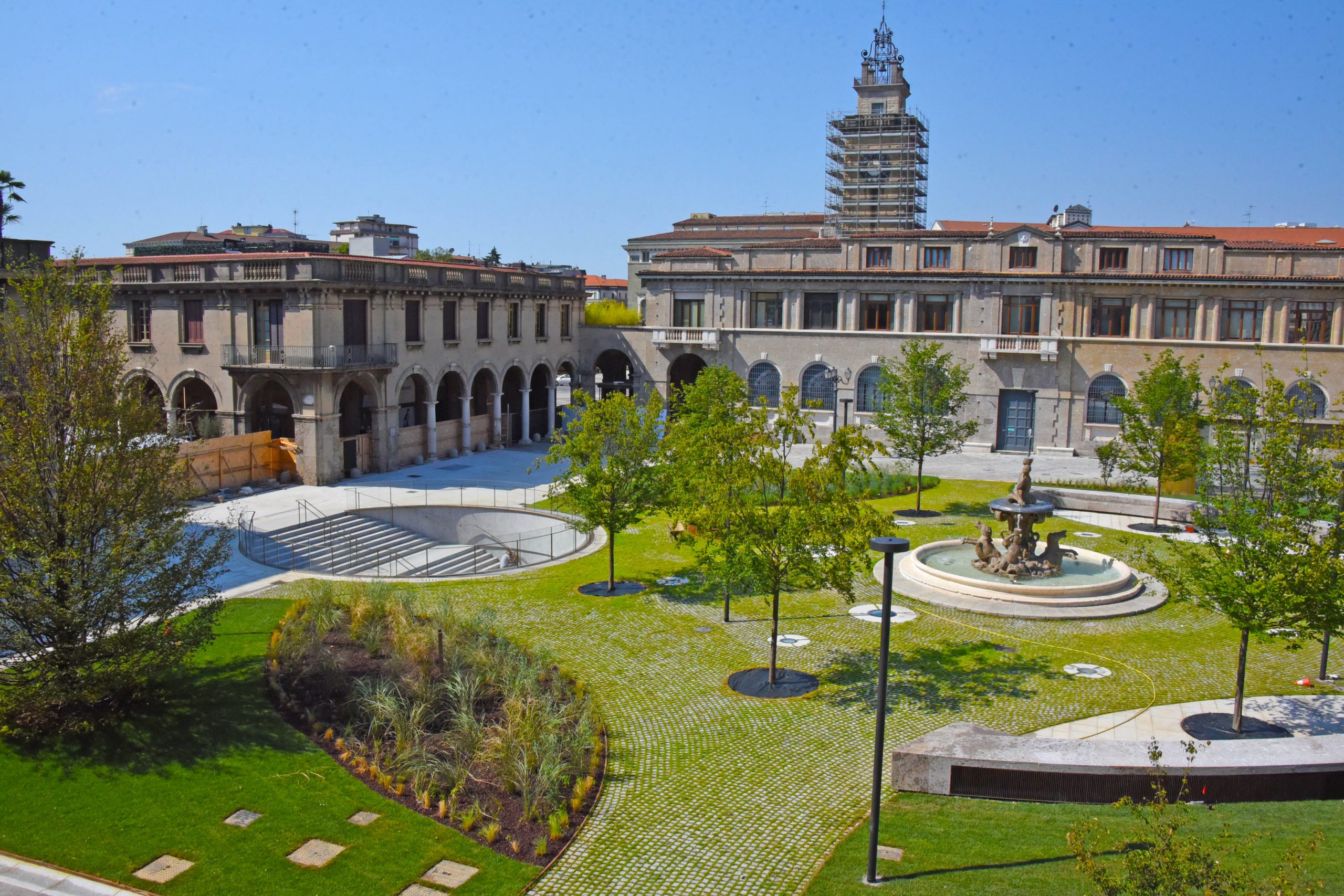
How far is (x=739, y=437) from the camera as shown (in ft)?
64.6

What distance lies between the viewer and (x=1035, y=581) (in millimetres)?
25188

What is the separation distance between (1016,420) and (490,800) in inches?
1661

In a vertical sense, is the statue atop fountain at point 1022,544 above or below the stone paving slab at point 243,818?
above

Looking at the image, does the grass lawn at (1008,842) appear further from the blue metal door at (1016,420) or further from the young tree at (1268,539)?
the blue metal door at (1016,420)

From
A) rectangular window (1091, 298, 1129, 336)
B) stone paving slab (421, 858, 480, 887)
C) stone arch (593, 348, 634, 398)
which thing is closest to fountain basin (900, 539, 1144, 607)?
stone paving slab (421, 858, 480, 887)

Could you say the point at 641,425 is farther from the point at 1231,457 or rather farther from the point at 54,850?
the point at 54,850

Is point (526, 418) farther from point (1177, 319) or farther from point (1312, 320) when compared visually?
point (1312, 320)

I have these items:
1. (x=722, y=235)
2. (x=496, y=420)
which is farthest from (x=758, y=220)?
(x=496, y=420)

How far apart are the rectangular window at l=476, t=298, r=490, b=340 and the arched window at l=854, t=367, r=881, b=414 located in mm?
19080

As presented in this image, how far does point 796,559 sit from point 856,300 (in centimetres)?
3643

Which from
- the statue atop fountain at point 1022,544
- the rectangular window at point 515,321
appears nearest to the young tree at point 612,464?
the statue atop fountain at point 1022,544

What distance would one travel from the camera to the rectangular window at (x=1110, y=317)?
49.7 metres

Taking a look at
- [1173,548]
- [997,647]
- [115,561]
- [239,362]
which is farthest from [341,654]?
[239,362]

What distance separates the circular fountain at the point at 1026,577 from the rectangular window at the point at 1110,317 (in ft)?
84.5
